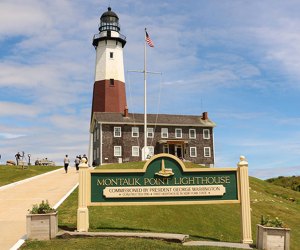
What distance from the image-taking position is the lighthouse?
53094mm

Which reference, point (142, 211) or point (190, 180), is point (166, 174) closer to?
point (190, 180)

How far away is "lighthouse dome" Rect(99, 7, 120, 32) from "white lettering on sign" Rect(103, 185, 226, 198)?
153ft

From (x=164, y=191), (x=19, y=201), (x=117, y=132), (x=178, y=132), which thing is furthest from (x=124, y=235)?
(x=178, y=132)

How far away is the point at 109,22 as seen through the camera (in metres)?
56.6

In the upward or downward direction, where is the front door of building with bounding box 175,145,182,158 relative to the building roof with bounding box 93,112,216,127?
downward

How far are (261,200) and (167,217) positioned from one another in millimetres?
13546

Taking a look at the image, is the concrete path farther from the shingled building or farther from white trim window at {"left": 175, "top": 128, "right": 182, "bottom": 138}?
white trim window at {"left": 175, "top": 128, "right": 182, "bottom": 138}

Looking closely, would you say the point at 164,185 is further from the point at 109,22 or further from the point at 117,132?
the point at 109,22

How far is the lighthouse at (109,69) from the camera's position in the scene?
53.1 meters

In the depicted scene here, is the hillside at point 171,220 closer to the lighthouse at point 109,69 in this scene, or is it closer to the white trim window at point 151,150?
the white trim window at point 151,150

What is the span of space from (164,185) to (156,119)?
128ft

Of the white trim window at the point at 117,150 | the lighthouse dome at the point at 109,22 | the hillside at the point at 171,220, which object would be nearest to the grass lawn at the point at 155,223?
the hillside at the point at 171,220

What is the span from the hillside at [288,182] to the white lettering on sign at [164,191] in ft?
116

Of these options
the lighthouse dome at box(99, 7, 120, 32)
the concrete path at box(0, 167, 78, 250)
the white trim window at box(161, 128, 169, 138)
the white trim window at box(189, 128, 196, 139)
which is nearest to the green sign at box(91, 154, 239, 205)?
the concrete path at box(0, 167, 78, 250)
